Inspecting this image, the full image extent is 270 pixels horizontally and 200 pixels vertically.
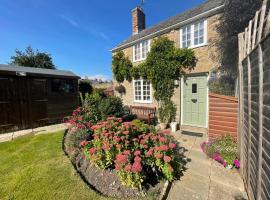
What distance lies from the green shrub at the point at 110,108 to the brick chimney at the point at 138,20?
7716 mm

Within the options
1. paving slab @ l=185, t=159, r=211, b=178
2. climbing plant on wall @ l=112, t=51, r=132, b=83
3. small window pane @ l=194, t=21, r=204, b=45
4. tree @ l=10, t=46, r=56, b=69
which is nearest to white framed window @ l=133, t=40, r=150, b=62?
climbing plant on wall @ l=112, t=51, r=132, b=83

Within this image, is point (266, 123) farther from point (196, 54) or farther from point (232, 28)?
point (196, 54)

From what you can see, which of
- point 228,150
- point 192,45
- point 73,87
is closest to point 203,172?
point 228,150

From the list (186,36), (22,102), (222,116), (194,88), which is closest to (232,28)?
(222,116)

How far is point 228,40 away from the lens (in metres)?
4.05

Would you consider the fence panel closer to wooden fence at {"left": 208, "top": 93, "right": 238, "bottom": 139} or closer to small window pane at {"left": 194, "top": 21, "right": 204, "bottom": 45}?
wooden fence at {"left": 208, "top": 93, "right": 238, "bottom": 139}

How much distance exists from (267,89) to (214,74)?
4.72m

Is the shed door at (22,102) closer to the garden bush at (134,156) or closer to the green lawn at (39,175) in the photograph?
the green lawn at (39,175)

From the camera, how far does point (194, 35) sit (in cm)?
652

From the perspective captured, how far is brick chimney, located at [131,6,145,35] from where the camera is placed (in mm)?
11133

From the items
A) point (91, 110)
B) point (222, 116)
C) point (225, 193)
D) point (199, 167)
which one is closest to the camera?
point (225, 193)

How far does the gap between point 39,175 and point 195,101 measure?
6.17 metres

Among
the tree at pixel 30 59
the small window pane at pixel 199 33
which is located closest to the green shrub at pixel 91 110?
the small window pane at pixel 199 33

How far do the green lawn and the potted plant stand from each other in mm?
4608
